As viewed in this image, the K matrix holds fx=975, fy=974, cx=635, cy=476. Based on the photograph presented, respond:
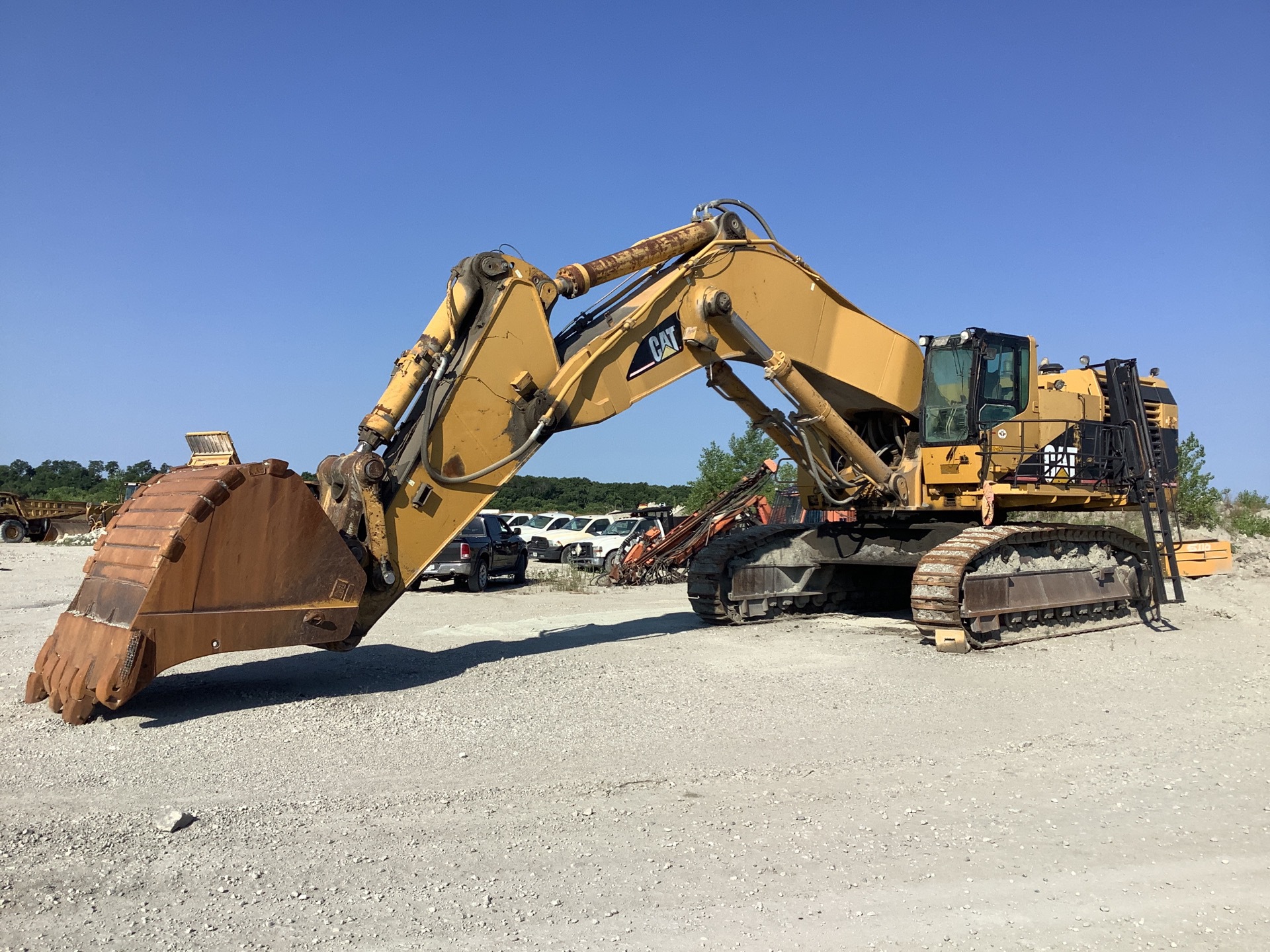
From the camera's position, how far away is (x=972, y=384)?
1146 centimetres

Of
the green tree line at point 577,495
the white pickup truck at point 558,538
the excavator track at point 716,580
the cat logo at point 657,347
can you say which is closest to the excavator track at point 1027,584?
the excavator track at point 716,580

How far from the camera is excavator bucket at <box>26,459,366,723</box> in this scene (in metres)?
6.64

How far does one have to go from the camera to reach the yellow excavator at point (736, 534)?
23.0 feet

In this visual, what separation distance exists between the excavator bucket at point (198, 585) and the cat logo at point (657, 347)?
3296mm

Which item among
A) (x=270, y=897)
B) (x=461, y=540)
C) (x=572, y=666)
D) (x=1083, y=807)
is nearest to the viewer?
(x=270, y=897)

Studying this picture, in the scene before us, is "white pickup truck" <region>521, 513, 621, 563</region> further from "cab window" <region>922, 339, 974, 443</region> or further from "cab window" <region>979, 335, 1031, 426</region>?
"cab window" <region>979, 335, 1031, 426</region>

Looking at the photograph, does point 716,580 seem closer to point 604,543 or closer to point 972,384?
point 972,384

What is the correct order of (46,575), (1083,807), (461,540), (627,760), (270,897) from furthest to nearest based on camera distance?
(46,575)
(461,540)
(627,760)
(1083,807)
(270,897)

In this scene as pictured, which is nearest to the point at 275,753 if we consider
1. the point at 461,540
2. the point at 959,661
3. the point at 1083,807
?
the point at 1083,807

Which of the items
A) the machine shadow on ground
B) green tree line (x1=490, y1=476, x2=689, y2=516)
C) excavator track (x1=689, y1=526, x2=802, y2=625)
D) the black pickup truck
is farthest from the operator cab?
green tree line (x1=490, y1=476, x2=689, y2=516)

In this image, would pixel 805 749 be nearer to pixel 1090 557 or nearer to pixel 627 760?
pixel 627 760

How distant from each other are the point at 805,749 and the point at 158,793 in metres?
3.79

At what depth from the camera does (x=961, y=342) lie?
38.2ft

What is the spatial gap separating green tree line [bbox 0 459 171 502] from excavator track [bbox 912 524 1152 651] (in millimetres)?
52847
